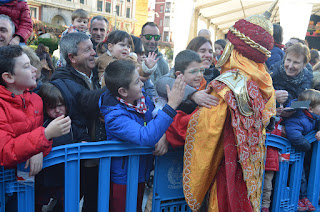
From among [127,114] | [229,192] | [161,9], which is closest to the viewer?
[229,192]

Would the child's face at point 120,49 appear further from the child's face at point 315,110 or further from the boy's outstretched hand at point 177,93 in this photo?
the child's face at point 315,110

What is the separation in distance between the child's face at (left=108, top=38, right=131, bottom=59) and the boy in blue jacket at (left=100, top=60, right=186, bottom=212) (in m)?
0.84

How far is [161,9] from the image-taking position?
70.1 metres

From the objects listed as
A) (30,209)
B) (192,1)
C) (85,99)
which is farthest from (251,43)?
(192,1)

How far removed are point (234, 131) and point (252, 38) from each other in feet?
2.22

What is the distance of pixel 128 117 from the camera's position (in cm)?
214

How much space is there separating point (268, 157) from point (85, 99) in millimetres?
1778

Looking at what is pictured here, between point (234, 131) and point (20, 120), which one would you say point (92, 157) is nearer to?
point (20, 120)

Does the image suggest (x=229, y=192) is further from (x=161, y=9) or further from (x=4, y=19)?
(x=161, y=9)

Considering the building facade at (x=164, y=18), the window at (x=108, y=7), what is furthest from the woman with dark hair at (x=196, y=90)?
the building facade at (x=164, y=18)

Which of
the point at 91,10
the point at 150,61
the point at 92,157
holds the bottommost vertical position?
the point at 92,157

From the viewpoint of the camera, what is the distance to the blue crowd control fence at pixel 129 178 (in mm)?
1806

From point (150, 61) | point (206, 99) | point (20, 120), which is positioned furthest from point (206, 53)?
point (20, 120)

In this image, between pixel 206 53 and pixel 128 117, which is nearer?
pixel 128 117
